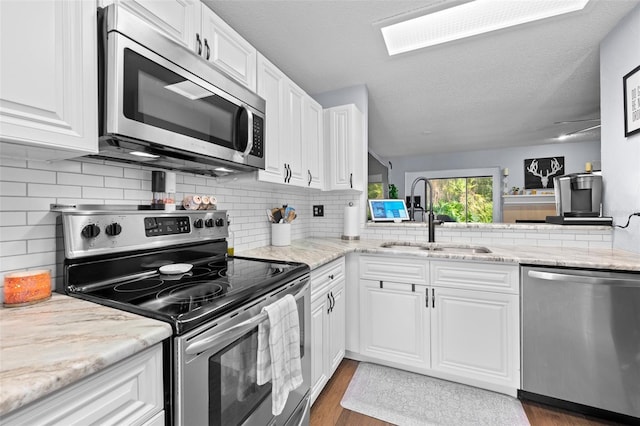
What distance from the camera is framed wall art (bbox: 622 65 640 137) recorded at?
1.74m

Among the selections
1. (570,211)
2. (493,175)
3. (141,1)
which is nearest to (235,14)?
(141,1)

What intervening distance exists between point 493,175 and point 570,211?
4178 mm

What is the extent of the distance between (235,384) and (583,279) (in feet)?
6.12

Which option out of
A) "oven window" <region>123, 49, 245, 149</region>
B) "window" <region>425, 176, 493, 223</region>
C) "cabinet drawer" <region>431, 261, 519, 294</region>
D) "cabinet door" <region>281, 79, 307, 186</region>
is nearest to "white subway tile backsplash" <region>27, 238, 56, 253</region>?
"oven window" <region>123, 49, 245, 149</region>

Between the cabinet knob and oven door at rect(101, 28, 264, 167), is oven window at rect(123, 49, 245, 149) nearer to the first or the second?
oven door at rect(101, 28, 264, 167)

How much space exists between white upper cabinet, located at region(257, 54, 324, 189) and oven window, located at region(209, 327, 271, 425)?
0.97 meters


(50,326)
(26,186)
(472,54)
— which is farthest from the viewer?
(472,54)

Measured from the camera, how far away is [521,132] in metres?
4.57

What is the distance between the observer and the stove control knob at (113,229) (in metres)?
1.07

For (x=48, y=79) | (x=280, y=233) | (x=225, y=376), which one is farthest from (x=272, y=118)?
(x=225, y=376)

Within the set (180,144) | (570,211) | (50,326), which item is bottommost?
(50,326)

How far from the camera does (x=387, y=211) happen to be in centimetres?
279

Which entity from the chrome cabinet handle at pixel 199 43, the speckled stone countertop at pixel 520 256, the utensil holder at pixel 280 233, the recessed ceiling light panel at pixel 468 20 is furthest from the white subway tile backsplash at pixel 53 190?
the recessed ceiling light panel at pixel 468 20

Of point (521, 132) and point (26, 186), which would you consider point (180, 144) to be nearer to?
point (26, 186)
